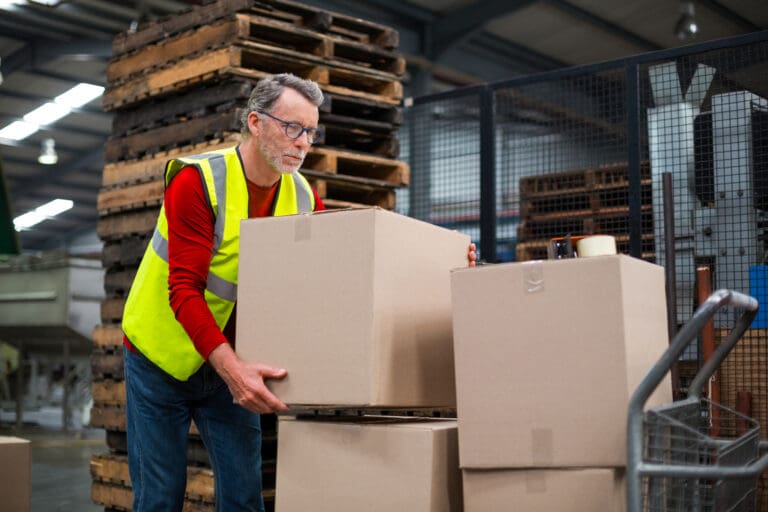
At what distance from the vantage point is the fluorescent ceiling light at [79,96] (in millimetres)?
19344

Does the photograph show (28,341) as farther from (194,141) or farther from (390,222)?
(390,222)

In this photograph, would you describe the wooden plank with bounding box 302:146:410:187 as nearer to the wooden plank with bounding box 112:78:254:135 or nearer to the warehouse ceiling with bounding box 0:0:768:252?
the wooden plank with bounding box 112:78:254:135

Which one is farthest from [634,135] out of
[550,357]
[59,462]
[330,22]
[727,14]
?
[727,14]

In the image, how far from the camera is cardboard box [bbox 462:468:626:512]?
7.48 feet

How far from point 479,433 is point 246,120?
1269mm

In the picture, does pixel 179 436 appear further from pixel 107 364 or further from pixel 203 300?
pixel 107 364

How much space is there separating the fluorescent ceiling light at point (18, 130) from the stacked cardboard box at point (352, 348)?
20.0 m

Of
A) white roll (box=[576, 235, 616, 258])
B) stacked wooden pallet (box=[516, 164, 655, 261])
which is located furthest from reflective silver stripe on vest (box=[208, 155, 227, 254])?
stacked wooden pallet (box=[516, 164, 655, 261])

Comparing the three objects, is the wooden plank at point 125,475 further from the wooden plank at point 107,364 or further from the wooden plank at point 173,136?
the wooden plank at point 173,136

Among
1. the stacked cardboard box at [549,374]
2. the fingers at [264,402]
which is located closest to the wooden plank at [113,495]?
the fingers at [264,402]

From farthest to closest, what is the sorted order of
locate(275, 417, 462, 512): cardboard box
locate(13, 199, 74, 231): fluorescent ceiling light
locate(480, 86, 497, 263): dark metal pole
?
locate(13, 199, 74, 231): fluorescent ceiling light → locate(480, 86, 497, 263): dark metal pole → locate(275, 417, 462, 512): cardboard box

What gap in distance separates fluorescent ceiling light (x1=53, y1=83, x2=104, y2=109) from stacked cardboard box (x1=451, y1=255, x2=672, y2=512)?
18.3 m

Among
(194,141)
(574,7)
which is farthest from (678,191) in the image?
(574,7)

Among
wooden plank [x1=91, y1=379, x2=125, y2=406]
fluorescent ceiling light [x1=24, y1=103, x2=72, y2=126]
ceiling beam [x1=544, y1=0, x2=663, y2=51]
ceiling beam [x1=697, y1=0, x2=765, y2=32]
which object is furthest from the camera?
fluorescent ceiling light [x1=24, y1=103, x2=72, y2=126]
